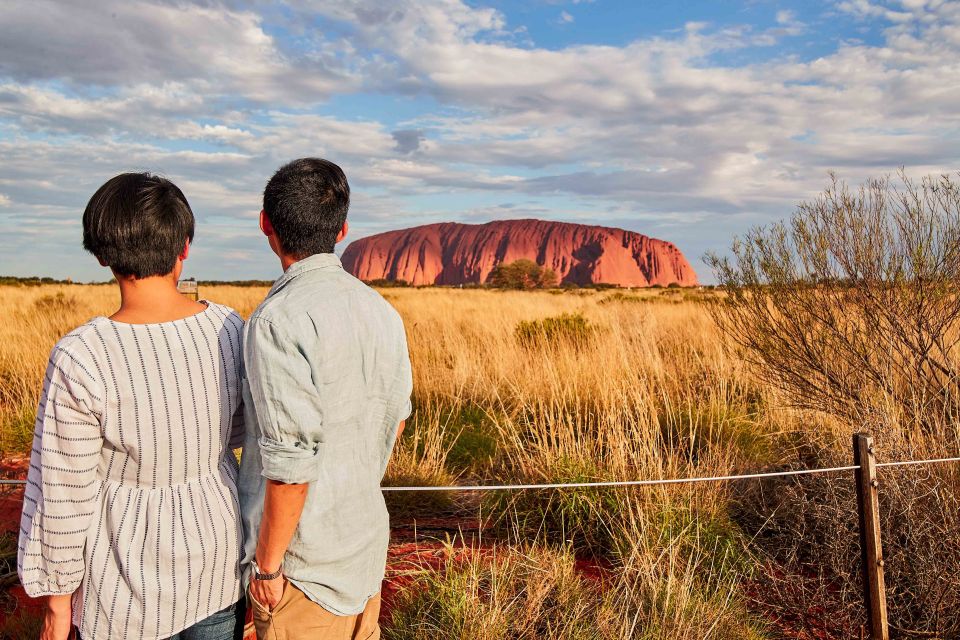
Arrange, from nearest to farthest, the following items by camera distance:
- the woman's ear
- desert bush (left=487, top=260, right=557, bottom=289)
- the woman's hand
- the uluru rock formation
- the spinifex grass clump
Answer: the woman's hand → the woman's ear → the spinifex grass clump → desert bush (left=487, top=260, right=557, bottom=289) → the uluru rock formation

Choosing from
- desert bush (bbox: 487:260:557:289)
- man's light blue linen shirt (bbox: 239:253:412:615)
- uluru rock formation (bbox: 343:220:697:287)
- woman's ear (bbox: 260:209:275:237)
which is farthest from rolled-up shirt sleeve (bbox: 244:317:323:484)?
uluru rock formation (bbox: 343:220:697:287)

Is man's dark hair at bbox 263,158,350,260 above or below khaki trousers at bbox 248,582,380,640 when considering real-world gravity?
above

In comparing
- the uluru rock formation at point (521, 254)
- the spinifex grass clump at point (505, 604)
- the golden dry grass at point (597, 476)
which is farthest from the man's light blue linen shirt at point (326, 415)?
the uluru rock formation at point (521, 254)

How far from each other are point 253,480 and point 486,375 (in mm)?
6225

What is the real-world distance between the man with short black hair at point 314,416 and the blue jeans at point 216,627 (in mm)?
94

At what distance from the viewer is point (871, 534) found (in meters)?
3.01

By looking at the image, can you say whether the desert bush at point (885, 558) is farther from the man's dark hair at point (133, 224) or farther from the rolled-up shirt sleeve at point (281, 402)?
the man's dark hair at point (133, 224)

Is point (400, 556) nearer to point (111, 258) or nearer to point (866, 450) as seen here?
point (866, 450)

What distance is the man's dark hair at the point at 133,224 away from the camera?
144cm


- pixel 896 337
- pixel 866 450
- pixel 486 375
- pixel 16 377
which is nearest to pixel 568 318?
pixel 486 375

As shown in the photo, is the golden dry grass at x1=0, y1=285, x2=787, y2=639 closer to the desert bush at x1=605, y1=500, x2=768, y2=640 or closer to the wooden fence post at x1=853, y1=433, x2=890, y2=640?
the desert bush at x1=605, y1=500, x2=768, y2=640

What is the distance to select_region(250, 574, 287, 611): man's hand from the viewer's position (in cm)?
154

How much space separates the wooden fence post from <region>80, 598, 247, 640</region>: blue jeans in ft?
8.37

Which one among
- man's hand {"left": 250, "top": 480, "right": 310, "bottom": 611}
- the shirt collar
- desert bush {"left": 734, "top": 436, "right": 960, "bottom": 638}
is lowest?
desert bush {"left": 734, "top": 436, "right": 960, "bottom": 638}
